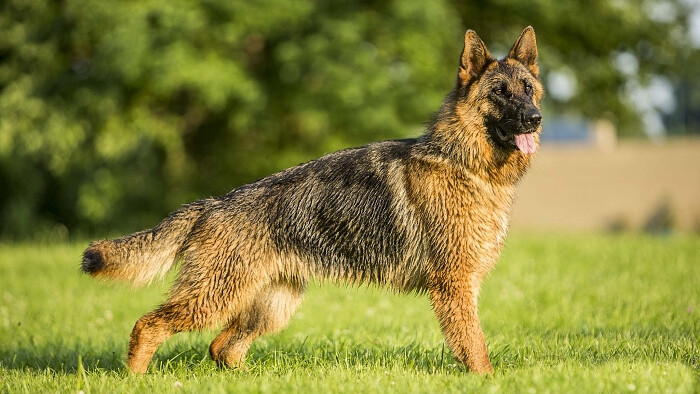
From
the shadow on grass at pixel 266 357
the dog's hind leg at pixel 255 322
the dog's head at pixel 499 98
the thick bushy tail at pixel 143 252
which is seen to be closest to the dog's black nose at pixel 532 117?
the dog's head at pixel 499 98

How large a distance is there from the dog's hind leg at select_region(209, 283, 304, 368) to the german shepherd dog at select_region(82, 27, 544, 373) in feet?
0.63

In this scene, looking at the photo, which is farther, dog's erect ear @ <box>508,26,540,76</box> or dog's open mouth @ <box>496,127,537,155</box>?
dog's erect ear @ <box>508,26,540,76</box>

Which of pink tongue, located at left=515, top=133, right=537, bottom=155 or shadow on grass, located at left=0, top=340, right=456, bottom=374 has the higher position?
pink tongue, located at left=515, top=133, right=537, bottom=155

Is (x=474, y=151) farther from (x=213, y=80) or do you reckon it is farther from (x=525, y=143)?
(x=213, y=80)

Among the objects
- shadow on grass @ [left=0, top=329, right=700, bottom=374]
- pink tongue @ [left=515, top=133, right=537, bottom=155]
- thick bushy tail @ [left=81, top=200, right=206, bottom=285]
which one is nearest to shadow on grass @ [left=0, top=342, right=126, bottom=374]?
shadow on grass @ [left=0, top=329, right=700, bottom=374]

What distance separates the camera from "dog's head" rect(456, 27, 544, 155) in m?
5.67

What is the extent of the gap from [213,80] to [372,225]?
1232 cm

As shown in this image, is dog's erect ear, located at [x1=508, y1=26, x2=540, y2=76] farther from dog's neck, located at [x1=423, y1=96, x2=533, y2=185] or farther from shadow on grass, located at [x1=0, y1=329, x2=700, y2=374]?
shadow on grass, located at [x1=0, y1=329, x2=700, y2=374]

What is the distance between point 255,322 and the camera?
6.24 meters

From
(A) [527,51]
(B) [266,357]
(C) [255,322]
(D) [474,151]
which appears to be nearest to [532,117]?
(D) [474,151]

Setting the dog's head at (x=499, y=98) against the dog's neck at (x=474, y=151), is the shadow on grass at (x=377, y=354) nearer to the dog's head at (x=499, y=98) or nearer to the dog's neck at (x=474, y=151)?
the dog's neck at (x=474, y=151)

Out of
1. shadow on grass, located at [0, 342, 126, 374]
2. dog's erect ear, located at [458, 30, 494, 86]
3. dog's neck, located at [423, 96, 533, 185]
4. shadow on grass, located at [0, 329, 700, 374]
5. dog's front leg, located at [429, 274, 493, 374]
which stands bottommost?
shadow on grass, located at [0, 342, 126, 374]

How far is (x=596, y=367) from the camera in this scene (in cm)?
526

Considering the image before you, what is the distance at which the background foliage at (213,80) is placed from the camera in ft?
58.1
